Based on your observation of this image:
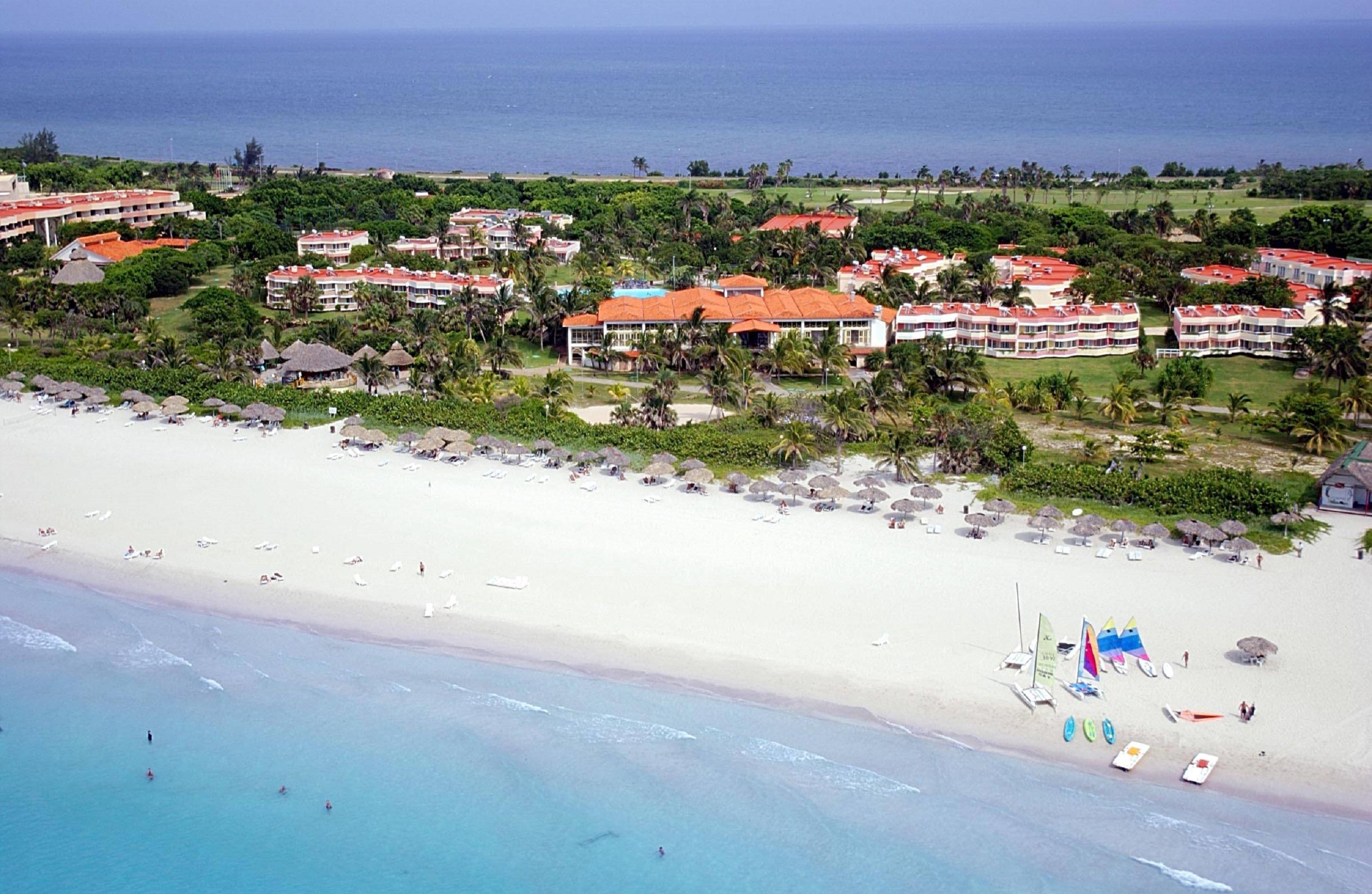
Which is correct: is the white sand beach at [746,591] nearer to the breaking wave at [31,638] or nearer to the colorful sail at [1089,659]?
the colorful sail at [1089,659]

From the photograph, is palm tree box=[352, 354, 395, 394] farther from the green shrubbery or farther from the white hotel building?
the white hotel building

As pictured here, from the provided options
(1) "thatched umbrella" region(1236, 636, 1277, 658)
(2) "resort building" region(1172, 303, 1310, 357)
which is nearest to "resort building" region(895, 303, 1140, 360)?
(2) "resort building" region(1172, 303, 1310, 357)

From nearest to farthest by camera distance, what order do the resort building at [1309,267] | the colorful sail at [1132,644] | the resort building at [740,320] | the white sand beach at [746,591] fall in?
the white sand beach at [746,591]
the colorful sail at [1132,644]
the resort building at [740,320]
the resort building at [1309,267]

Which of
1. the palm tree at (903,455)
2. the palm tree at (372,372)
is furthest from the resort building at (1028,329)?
the palm tree at (372,372)

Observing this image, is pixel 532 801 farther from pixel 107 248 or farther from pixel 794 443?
pixel 107 248

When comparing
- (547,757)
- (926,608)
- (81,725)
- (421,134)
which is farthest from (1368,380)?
(421,134)

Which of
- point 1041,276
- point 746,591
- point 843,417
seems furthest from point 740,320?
point 746,591

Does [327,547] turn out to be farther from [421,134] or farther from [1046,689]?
[421,134]
